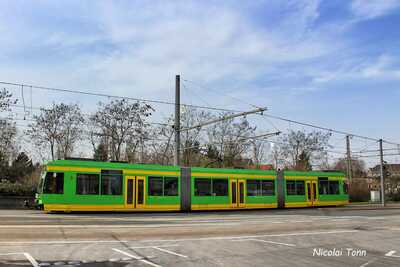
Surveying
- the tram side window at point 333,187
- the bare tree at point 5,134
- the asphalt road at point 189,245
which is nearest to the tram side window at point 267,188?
the tram side window at point 333,187

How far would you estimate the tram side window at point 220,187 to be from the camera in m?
28.7

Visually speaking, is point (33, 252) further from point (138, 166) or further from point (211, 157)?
point (211, 157)

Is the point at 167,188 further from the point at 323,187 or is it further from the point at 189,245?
the point at 323,187

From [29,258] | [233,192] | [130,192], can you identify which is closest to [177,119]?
[233,192]

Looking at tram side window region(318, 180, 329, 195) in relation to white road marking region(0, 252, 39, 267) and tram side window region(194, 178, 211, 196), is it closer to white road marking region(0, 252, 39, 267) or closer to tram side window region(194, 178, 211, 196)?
tram side window region(194, 178, 211, 196)

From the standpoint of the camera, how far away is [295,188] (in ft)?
110

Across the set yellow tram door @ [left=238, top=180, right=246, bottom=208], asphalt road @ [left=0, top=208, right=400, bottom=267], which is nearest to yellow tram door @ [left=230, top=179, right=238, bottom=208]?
yellow tram door @ [left=238, top=180, right=246, bottom=208]

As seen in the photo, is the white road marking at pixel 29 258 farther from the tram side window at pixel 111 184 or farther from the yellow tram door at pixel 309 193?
the yellow tram door at pixel 309 193

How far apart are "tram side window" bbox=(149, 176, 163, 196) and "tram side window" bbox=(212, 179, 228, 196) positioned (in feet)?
12.7

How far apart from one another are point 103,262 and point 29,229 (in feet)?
22.3

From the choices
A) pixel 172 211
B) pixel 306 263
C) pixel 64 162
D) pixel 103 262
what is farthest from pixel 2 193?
pixel 306 263

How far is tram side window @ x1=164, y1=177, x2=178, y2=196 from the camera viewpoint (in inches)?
1047

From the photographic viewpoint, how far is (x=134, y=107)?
39469 millimetres

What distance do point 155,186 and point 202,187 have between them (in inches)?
134
